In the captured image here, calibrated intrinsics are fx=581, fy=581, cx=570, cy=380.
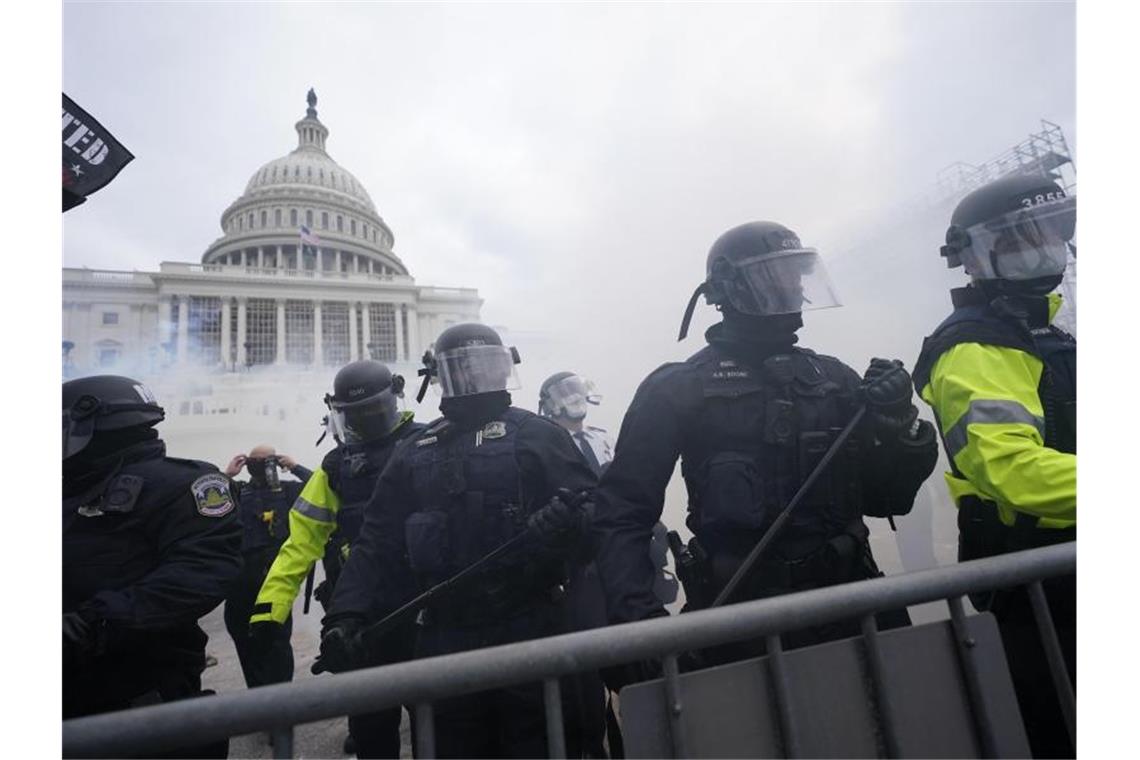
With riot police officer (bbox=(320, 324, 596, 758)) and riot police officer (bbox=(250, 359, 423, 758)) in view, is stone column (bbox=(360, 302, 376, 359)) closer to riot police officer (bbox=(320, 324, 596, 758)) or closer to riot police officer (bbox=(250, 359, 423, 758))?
riot police officer (bbox=(250, 359, 423, 758))

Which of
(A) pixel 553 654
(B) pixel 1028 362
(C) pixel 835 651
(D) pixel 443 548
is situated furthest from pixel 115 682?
(B) pixel 1028 362

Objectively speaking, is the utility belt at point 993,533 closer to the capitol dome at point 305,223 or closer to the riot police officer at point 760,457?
the riot police officer at point 760,457

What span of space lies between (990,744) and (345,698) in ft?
4.02

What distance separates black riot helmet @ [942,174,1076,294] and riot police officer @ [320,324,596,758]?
5.12ft

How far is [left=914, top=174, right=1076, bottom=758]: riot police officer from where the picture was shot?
1.49 meters

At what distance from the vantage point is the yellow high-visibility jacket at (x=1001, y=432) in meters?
1.44

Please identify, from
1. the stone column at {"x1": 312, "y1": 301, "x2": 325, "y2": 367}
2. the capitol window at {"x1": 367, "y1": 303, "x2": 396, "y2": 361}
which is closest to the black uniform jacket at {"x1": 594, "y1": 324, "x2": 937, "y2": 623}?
the stone column at {"x1": 312, "y1": 301, "x2": 325, "y2": 367}

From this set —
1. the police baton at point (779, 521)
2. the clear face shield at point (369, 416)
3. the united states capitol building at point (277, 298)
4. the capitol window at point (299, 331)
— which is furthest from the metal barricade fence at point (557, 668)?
the capitol window at point (299, 331)

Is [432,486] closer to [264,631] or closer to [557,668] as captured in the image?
[264,631]

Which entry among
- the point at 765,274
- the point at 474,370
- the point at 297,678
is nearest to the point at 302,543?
the point at 474,370

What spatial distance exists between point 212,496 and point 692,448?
1664 millimetres

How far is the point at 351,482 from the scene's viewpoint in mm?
2973

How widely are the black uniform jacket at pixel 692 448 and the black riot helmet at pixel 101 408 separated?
1647 millimetres

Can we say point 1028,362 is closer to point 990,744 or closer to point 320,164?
point 990,744
